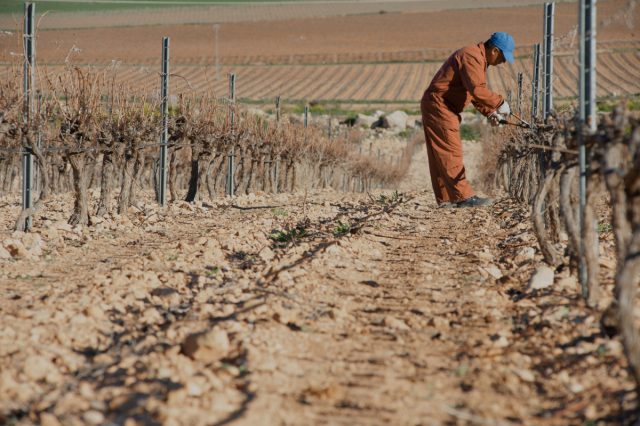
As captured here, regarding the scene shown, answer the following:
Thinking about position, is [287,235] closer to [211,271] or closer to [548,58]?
[211,271]

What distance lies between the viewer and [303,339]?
3682 mm

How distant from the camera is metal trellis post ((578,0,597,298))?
447cm

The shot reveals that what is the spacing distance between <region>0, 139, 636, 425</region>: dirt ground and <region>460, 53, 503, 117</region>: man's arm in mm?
1752

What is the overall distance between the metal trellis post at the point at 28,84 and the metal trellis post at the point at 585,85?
561cm

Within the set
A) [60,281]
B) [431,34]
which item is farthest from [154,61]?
[60,281]

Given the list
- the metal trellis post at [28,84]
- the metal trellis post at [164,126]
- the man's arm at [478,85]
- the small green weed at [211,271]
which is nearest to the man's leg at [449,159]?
the man's arm at [478,85]

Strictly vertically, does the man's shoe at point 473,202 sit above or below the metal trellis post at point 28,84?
below

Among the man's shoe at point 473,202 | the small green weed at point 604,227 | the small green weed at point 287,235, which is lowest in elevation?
the small green weed at point 287,235

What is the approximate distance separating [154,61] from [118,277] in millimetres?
45853

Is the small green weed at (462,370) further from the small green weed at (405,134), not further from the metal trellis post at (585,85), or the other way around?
the small green weed at (405,134)

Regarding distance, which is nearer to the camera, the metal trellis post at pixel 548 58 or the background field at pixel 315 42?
the metal trellis post at pixel 548 58

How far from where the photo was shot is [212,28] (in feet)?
217

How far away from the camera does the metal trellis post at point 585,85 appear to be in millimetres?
4473

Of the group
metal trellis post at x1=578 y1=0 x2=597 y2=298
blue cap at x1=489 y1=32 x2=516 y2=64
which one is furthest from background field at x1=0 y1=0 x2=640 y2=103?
metal trellis post at x1=578 y1=0 x2=597 y2=298
